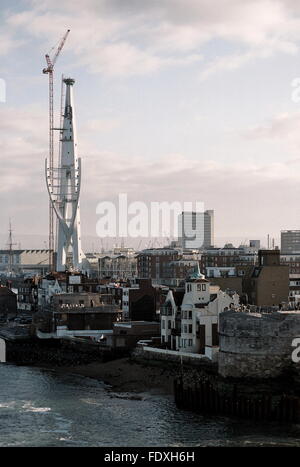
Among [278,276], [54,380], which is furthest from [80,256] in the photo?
[54,380]

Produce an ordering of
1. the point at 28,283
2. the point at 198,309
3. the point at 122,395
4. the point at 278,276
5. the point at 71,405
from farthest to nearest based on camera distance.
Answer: the point at 28,283
the point at 278,276
the point at 198,309
the point at 122,395
the point at 71,405

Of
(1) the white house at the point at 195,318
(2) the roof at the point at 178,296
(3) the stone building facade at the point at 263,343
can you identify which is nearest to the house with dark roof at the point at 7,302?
(2) the roof at the point at 178,296

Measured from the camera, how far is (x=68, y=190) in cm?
14600

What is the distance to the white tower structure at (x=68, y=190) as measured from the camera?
144625 millimetres

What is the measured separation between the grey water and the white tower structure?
8334 cm

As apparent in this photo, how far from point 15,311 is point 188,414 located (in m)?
78.6

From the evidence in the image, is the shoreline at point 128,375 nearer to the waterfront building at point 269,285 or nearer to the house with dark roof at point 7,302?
the waterfront building at point 269,285

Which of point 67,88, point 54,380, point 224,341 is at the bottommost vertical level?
point 54,380

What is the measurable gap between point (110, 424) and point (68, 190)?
327 feet

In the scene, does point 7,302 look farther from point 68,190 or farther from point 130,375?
point 130,375

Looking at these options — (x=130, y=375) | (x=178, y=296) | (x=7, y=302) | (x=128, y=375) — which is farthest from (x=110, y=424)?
(x=7, y=302)

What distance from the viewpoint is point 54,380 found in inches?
2662

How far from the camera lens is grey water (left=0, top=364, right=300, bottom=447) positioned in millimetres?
45000

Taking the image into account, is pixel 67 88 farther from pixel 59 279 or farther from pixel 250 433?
pixel 250 433
